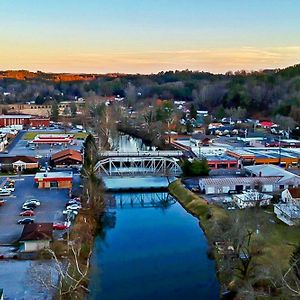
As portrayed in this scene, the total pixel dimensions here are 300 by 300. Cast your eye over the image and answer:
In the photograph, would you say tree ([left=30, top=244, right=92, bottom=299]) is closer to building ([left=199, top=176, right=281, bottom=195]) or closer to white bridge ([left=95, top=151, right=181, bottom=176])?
building ([left=199, top=176, right=281, bottom=195])

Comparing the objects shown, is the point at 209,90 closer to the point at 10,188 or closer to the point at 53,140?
the point at 53,140

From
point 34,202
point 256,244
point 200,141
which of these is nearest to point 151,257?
point 256,244

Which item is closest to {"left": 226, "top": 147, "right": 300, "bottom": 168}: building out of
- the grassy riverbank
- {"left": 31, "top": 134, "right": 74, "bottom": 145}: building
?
the grassy riverbank

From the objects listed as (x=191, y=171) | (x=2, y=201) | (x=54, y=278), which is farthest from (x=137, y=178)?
(x=54, y=278)

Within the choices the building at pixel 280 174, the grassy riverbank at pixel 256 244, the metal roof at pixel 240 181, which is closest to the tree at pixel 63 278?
the grassy riverbank at pixel 256 244

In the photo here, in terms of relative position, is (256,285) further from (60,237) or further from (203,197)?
(203,197)

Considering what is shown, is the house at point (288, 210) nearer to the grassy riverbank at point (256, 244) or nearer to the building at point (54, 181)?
the grassy riverbank at point (256, 244)
